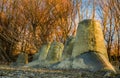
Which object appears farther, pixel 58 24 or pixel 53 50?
pixel 58 24

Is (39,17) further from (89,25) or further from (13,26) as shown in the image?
(89,25)

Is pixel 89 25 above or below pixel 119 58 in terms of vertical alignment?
above

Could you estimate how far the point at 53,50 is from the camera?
13.8m

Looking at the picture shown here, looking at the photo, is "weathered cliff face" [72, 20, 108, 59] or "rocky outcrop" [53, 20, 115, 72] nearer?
"rocky outcrop" [53, 20, 115, 72]

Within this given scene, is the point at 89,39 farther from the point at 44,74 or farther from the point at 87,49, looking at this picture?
the point at 44,74

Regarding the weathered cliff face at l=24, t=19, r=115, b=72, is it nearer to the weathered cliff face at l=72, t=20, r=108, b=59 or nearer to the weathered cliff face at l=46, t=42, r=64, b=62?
the weathered cliff face at l=72, t=20, r=108, b=59

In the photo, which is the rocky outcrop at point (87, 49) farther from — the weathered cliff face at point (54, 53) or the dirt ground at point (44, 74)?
the weathered cliff face at point (54, 53)

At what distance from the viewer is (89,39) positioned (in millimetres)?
10438

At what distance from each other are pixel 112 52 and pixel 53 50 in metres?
16.3

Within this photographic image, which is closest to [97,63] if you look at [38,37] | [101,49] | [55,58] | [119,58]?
[101,49]

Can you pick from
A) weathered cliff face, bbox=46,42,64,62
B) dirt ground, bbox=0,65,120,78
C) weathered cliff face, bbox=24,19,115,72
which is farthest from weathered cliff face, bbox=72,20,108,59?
dirt ground, bbox=0,65,120,78

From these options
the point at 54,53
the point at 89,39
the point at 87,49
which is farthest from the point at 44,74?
the point at 54,53

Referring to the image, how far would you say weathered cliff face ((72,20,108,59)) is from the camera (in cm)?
1028

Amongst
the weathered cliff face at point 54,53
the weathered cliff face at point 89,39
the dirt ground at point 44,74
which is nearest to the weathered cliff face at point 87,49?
the weathered cliff face at point 89,39
